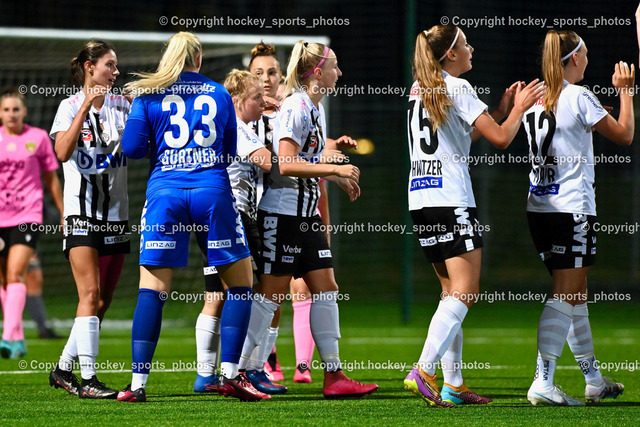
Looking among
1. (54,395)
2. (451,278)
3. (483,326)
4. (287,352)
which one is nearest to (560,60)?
(451,278)

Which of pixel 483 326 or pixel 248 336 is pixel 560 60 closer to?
pixel 248 336

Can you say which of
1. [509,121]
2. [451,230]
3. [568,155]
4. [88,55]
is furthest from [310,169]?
[88,55]

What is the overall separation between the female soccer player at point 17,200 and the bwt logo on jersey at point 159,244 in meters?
2.85

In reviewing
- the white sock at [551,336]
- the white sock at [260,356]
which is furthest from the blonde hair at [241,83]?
the white sock at [551,336]

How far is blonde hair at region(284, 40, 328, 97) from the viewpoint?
5.49 m

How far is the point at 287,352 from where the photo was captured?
8.71 m

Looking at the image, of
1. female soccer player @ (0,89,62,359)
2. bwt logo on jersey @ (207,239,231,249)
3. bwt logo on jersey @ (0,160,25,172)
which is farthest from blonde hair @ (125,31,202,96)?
bwt logo on jersey @ (0,160,25,172)

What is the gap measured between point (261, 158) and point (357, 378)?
6.51ft

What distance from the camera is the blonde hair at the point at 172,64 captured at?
482cm

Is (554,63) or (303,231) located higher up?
Answer: (554,63)

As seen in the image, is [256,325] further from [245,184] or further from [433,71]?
[433,71]

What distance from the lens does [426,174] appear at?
4895 mm

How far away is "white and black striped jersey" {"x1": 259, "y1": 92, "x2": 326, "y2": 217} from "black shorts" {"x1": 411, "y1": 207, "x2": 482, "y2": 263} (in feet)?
2.87

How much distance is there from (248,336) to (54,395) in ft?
3.96
